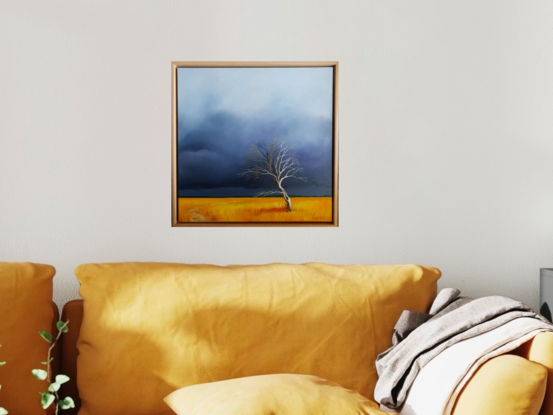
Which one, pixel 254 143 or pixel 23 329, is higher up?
pixel 254 143

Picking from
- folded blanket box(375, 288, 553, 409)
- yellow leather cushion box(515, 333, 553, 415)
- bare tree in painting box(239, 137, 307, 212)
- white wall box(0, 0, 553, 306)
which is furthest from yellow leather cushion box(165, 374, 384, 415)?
bare tree in painting box(239, 137, 307, 212)

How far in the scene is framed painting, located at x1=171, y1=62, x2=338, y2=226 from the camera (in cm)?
207

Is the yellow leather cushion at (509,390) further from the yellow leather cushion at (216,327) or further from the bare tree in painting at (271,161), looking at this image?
the bare tree in painting at (271,161)

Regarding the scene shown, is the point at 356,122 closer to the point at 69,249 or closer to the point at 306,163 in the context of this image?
the point at 306,163

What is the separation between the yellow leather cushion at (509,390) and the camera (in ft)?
3.99

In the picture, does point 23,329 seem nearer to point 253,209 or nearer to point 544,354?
point 253,209

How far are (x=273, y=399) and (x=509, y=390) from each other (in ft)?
1.92

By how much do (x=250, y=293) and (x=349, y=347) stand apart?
0.38m

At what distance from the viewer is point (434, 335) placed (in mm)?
1555

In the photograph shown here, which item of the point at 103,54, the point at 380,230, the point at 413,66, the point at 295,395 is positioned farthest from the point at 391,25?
the point at 295,395

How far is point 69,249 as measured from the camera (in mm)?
2057

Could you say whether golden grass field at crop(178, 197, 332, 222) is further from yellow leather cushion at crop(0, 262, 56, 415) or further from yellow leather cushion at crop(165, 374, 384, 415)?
yellow leather cushion at crop(165, 374, 384, 415)

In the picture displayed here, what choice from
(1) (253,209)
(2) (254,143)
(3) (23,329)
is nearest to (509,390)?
(1) (253,209)
